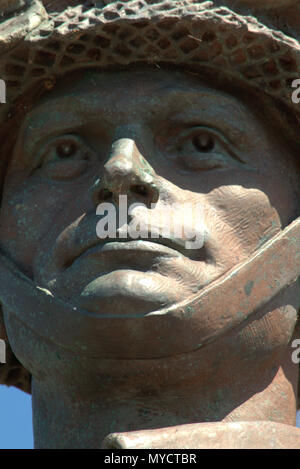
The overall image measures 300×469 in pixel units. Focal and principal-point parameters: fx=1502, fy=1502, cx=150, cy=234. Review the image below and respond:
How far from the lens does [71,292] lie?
7395 mm

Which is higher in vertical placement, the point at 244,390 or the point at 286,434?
the point at 244,390

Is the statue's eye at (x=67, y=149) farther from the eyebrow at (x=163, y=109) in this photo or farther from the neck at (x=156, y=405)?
the neck at (x=156, y=405)

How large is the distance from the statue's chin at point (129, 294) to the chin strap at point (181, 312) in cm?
3

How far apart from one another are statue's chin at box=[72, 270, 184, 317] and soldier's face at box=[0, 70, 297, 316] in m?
0.01

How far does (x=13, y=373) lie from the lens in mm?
8430

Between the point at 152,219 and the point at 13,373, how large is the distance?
1.54m

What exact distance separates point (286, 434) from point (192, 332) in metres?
0.72

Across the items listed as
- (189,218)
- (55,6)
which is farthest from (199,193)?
(55,6)

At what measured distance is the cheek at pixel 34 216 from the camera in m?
7.74

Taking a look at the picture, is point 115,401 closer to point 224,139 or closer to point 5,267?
point 5,267

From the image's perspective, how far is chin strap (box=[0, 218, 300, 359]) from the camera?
23.7ft

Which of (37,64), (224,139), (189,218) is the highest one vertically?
(37,64)
